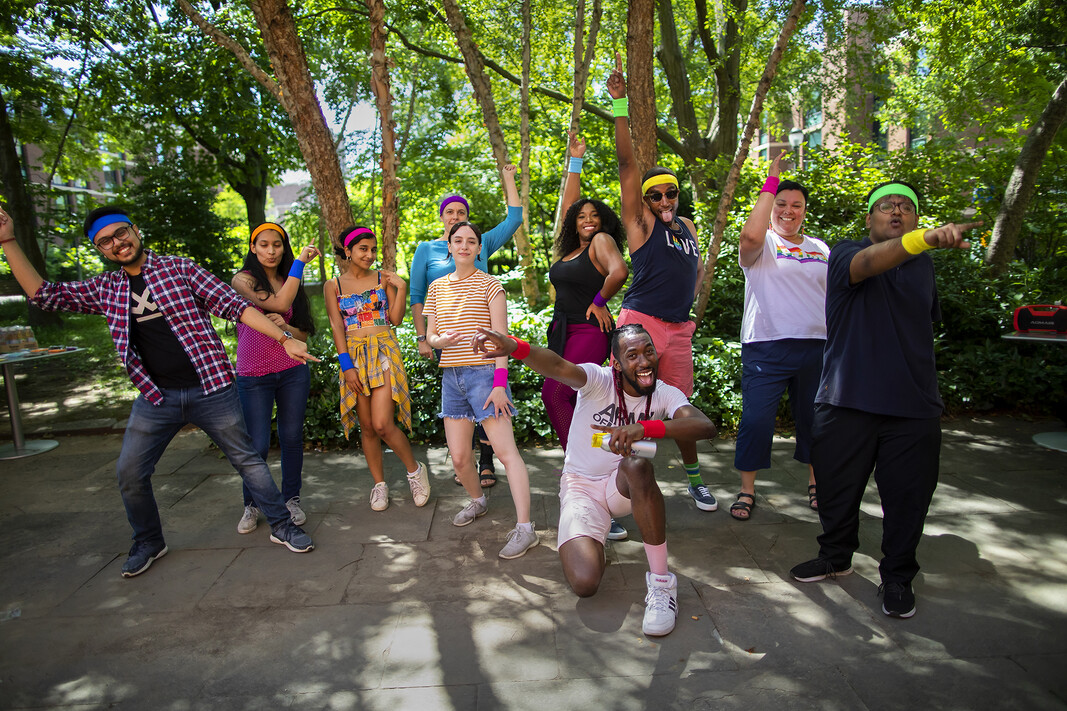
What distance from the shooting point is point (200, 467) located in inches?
217

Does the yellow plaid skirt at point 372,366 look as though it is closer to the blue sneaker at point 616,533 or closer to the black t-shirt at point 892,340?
the blue sneaker at point 616,533

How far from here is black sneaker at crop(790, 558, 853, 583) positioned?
3381mm

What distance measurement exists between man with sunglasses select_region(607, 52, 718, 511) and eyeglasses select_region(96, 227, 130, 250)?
8.86ft

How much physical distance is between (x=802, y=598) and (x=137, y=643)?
312cm

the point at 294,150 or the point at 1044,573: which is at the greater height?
the point at 294,150

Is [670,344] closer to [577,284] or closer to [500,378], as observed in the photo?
[577,284]

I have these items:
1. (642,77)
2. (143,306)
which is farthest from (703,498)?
(642,77)

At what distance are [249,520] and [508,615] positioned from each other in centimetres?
199

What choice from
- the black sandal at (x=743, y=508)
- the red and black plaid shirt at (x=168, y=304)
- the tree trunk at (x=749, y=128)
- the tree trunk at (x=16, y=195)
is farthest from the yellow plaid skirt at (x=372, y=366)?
the tree trunk at (x=16, y=195)

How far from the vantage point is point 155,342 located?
360cm

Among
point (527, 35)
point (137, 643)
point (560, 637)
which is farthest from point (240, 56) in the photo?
point (560, 637)

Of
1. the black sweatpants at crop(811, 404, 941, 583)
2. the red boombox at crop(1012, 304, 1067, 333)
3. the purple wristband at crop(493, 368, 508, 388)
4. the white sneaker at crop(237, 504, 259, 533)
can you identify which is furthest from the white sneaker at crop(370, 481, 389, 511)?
the red boombox at crop(1012, 304, 1067, 333)

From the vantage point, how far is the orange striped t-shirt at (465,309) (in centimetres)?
395

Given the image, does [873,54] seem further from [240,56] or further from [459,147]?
[240,56]
